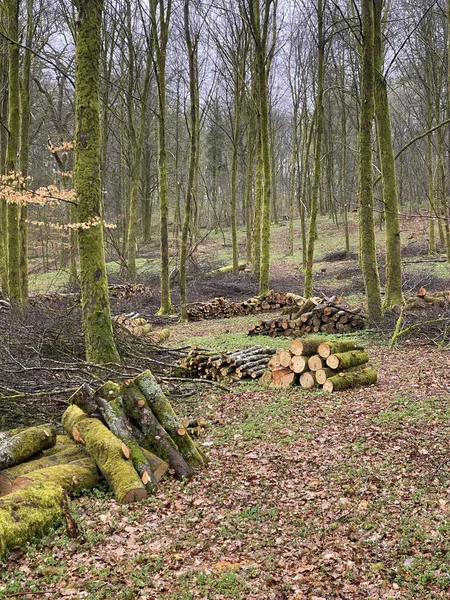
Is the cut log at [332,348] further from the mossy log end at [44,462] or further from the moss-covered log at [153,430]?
the mossy log end at [44,462]

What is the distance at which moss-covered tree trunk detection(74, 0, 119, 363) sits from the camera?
25.1 feet

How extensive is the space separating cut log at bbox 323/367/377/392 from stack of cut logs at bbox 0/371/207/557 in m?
2.72

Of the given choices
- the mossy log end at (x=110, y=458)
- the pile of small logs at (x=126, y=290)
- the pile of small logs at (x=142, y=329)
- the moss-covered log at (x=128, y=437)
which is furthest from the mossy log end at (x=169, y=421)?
the pile of small logs at (x=126, y=290)

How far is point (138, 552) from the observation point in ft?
12.1

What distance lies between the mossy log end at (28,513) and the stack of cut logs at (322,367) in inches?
177

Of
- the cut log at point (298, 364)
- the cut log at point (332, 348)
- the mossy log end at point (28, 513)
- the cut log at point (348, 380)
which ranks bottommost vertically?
the mossy log end at point (28, 513)

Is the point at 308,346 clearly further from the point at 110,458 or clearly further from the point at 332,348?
the point at 110,458

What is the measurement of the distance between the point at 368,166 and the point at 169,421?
8289mm

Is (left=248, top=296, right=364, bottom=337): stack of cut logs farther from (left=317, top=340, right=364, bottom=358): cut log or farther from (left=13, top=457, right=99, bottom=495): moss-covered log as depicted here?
(left=13, top=457, right=99, bottom=495): moss-covered log

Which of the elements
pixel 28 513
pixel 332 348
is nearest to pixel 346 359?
pixel 332 348

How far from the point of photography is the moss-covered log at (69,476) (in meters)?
4.41

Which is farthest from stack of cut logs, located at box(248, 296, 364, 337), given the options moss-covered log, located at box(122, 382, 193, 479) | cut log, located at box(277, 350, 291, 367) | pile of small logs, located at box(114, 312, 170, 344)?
moss-covered log, located at box(122, 382, 193, 479)

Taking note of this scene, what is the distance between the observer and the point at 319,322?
39.9ft

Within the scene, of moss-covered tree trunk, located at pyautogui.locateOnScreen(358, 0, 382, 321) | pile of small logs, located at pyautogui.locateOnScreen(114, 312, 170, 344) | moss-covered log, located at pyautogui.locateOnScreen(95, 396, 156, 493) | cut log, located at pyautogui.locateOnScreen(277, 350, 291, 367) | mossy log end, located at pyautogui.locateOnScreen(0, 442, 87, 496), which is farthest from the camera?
pile of small logs, located at pyautogui.locateOnScreen(114, 312, 170, 344)
